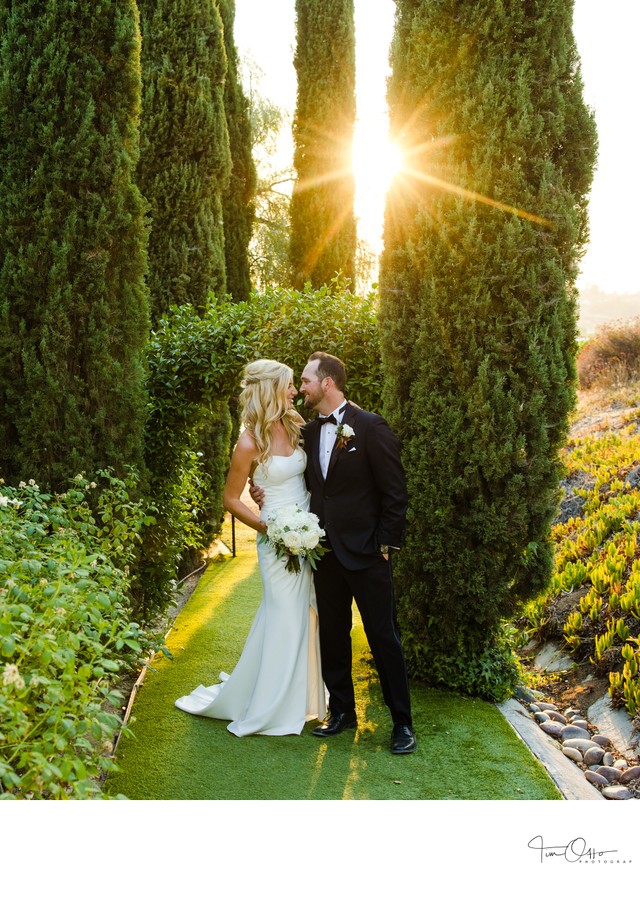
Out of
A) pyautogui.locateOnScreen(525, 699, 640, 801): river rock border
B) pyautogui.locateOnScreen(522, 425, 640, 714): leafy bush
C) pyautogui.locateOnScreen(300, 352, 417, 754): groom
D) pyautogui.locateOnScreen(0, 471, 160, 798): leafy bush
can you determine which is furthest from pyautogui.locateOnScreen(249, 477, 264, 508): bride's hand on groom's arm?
pyautogui.locateOnScreen(525, 699, 640, 801): river rock border

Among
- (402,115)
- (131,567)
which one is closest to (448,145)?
(402,115)

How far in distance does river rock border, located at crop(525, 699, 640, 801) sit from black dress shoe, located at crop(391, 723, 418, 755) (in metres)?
0.95

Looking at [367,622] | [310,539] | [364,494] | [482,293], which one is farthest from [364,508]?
[482,293]

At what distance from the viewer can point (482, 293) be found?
15.2 ft

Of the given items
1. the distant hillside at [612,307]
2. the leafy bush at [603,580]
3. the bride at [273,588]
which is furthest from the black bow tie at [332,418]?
the distant hillside at [612,307]

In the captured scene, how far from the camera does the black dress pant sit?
4211mm

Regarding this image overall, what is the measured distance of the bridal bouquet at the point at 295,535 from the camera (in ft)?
13.5

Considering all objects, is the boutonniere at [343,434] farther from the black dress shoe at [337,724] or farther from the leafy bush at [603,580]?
the leafy bush at [603,580]

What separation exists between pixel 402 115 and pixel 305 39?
11015 millimetres

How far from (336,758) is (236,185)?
1046 cm

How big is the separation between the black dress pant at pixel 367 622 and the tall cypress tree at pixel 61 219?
1.66 m

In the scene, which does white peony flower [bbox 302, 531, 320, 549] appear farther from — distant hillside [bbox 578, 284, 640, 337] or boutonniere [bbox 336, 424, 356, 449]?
distant hillside [bbox 578, 284, 640, 337]
